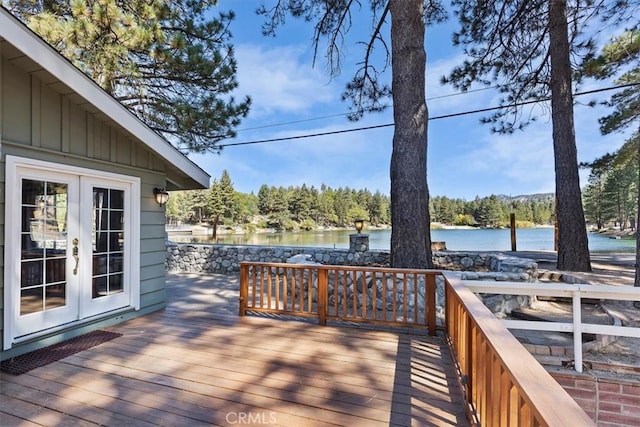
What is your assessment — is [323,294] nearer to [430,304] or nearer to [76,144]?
[430,304]

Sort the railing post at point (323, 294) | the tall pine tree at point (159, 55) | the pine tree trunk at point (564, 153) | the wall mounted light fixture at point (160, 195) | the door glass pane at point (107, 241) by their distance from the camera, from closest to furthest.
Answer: the door glass pane at point (107, 241) → the railing post at point (323, 294) → the wall mounted light fixture at point (160, 195) → the tall pine tree at point (159, 55) → the pine tree trunk at point (564, 153)

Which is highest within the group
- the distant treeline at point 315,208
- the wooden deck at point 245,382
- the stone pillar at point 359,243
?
the distant treeline at point 315,208

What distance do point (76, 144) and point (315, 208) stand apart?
41534mm

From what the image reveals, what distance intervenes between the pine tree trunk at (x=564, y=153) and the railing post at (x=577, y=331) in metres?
4.06

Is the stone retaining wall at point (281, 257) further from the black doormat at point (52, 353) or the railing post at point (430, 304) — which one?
the black doormat at point (52, 353)

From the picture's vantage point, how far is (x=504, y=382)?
1.32 meters

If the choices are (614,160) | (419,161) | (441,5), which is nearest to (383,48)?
(441,5)

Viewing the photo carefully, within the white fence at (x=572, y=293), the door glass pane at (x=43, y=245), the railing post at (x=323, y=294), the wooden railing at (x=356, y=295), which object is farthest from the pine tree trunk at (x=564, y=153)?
the door glass pane at (x=43, y=245)

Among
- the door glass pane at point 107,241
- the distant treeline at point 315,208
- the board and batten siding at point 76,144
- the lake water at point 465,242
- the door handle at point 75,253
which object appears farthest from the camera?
the distant treeline at point 315,208

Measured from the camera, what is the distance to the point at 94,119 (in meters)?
3.78

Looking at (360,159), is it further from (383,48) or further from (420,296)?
(420,296)

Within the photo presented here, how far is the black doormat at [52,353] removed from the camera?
110 inches

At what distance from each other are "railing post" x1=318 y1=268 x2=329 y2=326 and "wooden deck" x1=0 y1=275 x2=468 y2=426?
19cm

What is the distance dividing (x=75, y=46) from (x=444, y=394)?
22.1 feet
